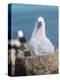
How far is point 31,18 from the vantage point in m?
1.71

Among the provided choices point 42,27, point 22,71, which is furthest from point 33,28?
point 22,71

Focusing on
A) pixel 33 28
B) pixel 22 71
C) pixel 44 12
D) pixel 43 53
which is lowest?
pixel 22 71

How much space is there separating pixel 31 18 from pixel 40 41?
0.17 metres

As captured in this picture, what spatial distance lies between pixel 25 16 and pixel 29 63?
32 centimetres

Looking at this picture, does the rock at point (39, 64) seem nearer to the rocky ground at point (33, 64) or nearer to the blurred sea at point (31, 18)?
the rocky ground at point (33, 64)

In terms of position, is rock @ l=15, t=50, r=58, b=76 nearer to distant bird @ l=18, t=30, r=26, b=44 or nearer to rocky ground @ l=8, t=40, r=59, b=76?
rocky ground @ l=8, t=40, r=59, b=76

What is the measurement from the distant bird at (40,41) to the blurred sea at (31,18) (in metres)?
0.03

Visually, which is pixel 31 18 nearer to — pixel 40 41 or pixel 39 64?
pixel 40 41

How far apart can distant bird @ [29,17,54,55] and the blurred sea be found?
0.03 metres

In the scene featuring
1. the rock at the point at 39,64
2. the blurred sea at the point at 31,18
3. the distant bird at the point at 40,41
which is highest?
the blurred sea at the point at 31,18

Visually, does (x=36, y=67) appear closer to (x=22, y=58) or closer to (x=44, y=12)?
(x=22, y=58)

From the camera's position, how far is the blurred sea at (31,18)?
1676mm

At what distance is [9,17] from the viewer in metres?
1.68

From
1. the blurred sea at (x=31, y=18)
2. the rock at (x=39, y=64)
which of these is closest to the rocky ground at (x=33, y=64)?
the rock at (x=39, y=64)
